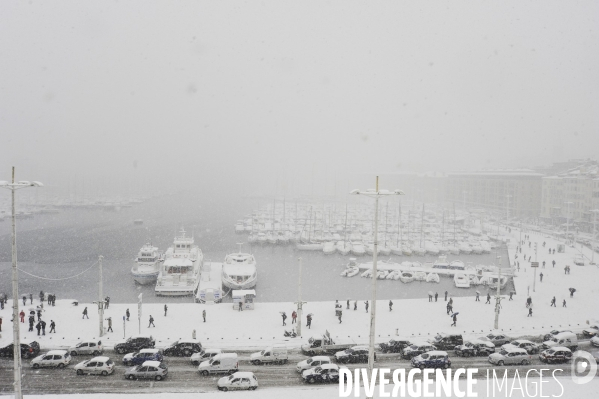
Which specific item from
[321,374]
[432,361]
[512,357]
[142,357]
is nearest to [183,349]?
[142,357]

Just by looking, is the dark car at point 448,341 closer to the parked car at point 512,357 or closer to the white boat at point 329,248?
the parked car at point 512,357

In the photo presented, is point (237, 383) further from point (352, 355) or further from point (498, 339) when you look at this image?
point (498, 339)

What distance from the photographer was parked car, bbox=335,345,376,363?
19.0 meters

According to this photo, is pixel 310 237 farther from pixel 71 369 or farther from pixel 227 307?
pixel 71 369

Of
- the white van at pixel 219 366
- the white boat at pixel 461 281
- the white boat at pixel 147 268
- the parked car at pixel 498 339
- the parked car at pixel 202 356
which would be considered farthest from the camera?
the white boat at pixel 461 281

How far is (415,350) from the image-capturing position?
19625 mm

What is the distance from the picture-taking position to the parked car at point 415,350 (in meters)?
19.6

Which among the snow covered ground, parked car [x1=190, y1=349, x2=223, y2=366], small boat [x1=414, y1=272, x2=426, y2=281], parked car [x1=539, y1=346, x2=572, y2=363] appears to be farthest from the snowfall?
small boat [x1=414, y1=272, x2=426, y2=281]

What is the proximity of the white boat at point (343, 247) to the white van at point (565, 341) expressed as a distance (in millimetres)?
37448

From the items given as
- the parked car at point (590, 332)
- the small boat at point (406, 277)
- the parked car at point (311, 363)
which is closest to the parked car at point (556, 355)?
the parked car at point (590, 332)

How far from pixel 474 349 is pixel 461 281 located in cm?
2220

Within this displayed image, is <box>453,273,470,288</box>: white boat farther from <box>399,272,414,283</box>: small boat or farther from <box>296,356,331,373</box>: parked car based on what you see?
<box>296,356,331,373</box>: parked car

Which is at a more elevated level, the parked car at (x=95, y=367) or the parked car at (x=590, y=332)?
the parked car at (x=95, y=367)

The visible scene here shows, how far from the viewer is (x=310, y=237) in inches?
2650
